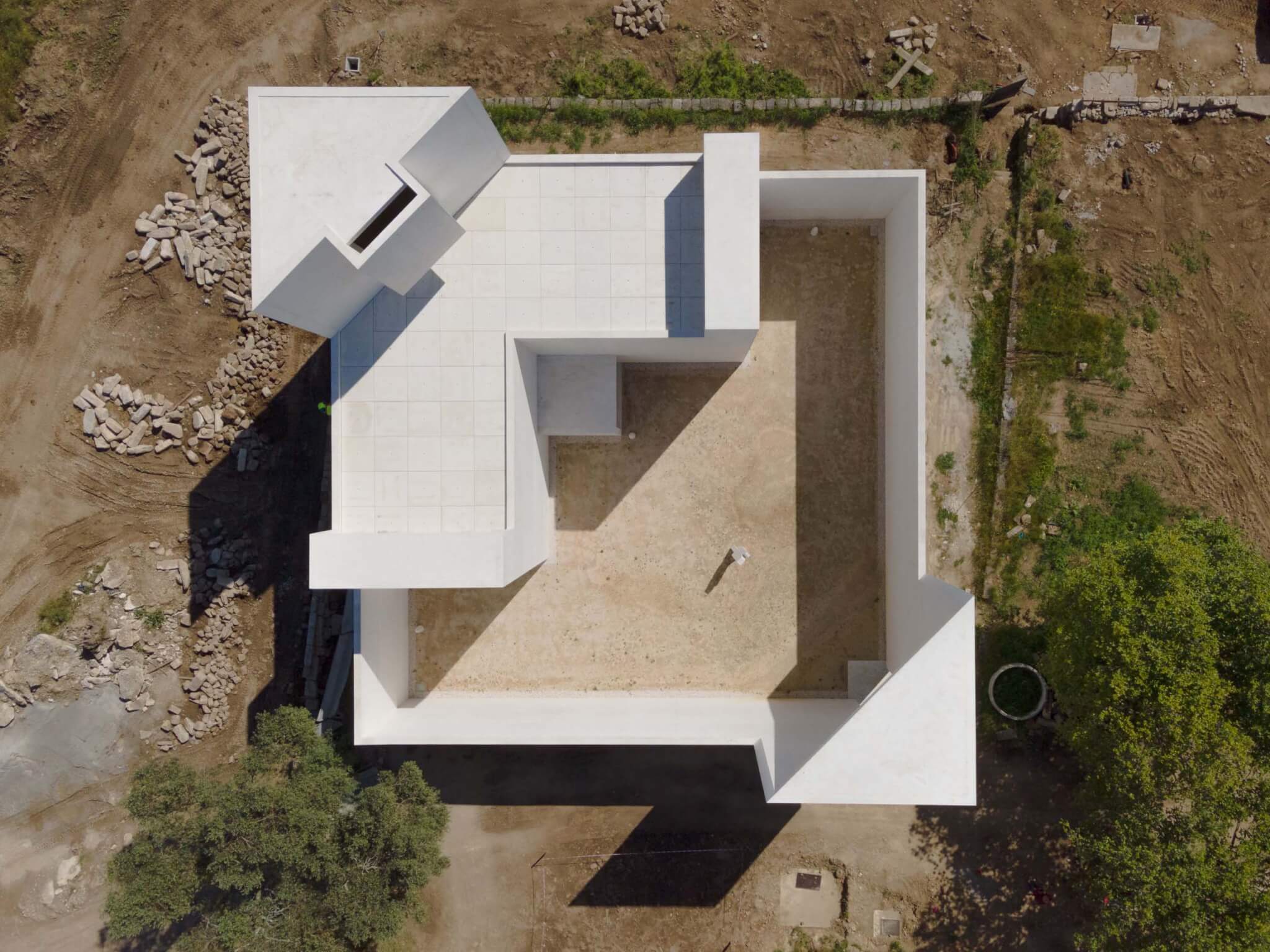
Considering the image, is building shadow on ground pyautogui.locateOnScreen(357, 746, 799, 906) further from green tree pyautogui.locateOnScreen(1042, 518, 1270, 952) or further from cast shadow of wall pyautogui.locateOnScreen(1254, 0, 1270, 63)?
cast shadow of wall pyautogui.locateOnScreen(1254, 0, 1270, 63)

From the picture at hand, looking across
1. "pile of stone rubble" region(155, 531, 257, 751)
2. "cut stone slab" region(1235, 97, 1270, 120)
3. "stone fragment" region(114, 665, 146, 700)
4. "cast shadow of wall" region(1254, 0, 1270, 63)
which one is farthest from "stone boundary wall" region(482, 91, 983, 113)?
"stone fragment" region(114, 665, 146, 700)

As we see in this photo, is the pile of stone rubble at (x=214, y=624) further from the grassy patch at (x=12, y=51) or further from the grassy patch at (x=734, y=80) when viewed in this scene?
the grassy patch at (x=734, y=80)

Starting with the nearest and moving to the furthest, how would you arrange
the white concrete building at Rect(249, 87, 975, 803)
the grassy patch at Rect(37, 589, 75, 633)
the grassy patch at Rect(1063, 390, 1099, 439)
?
the white concrete building at Rect(249, 87, 975, 803)
the grassy patch at Rect(1063, 390, 1099, 439)
the grassy patch at Rect(37, 589, 75, 633)

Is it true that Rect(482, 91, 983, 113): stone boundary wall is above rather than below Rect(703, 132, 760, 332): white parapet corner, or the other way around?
above

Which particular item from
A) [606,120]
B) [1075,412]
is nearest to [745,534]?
[1075,412]

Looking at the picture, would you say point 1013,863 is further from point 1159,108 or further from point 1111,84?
point 1111,84

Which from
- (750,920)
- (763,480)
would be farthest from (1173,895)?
(763,480)
